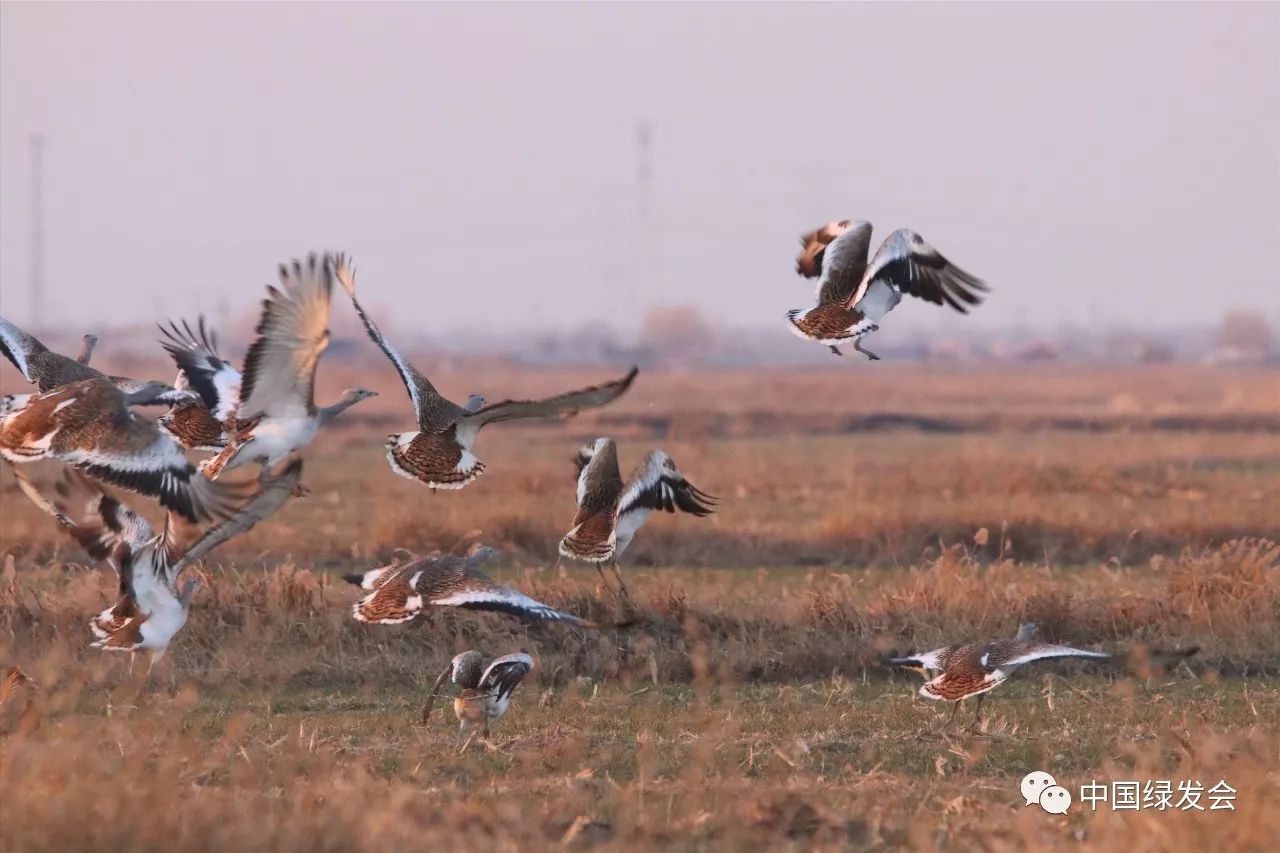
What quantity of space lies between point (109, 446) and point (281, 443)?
3.33ft

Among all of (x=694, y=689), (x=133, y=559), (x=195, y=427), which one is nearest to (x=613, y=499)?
(x=694, y=689)

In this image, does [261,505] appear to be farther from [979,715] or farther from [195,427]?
[979,715]

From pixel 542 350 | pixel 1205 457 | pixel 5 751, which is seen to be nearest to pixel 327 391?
pixel 1205 457

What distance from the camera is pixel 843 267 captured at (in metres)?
12.1

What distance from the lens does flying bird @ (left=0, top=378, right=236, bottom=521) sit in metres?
11.0

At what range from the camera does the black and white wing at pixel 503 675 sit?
11.2 m

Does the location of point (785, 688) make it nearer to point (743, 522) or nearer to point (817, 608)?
point (817, 608)

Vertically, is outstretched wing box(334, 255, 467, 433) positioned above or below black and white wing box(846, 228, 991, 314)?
below

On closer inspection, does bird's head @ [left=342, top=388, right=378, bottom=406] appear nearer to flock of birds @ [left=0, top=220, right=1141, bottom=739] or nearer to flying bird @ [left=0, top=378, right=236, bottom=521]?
flock of birds @ [left=0, top=220, right=1141, bottom=739]

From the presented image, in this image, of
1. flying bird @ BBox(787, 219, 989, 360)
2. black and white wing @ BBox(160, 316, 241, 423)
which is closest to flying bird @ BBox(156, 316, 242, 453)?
black and white wing @ BBox(160, 316, 241, 423)

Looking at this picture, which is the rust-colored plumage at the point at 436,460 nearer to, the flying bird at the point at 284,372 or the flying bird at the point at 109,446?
the flying bird at the point at 284,372

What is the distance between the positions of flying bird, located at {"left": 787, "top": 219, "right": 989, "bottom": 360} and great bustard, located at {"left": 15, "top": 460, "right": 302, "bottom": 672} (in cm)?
408

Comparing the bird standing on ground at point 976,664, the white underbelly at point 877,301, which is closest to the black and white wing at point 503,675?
the bird standing on ground at point 976,664

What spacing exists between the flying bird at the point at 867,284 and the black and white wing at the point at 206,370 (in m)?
3.71
